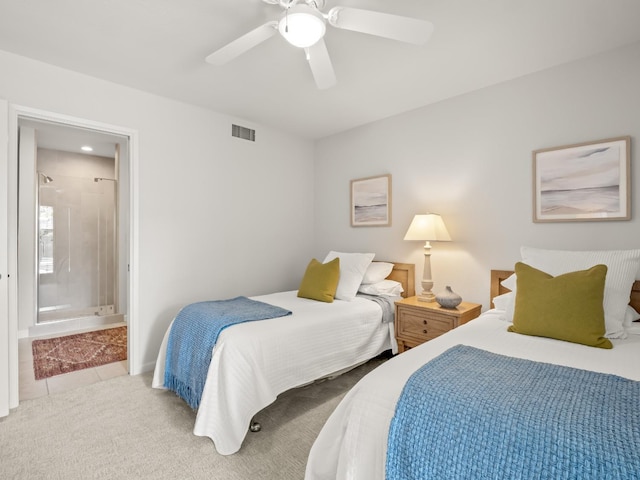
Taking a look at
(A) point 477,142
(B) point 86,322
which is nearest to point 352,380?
(A) point 477,142

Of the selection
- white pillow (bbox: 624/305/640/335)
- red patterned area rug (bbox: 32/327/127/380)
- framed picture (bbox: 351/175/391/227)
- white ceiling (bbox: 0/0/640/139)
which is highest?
white ceiling (bbox: 0/0/640/139)

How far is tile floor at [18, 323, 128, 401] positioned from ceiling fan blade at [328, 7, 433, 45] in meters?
3.28

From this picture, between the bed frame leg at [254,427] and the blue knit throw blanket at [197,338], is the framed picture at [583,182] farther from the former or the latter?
the bed frame leg at [254,427]

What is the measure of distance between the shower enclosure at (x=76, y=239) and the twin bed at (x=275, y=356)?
305 centimetres

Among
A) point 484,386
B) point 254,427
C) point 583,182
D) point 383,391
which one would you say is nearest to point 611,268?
point 583,182

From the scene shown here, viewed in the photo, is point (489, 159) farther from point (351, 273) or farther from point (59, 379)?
point (59, 379)

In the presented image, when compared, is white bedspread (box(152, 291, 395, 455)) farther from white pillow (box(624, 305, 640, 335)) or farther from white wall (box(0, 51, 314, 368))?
white pillow (box(624, 305, 640, 335))

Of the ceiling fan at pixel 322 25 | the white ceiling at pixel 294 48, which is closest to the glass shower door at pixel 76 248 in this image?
the white ceiling at pixel 294 48

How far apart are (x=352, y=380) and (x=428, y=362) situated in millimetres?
1613

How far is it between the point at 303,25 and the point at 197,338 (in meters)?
1.99

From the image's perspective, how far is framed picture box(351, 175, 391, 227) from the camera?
3688 mm

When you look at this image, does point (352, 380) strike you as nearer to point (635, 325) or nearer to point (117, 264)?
point (635, 325)

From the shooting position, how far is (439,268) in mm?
3271

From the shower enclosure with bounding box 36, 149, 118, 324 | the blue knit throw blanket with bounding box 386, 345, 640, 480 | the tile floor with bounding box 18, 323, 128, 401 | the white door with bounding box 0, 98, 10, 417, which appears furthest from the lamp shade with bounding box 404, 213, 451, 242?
the shower enclosure with bounding box 36, 149, 118, 324
